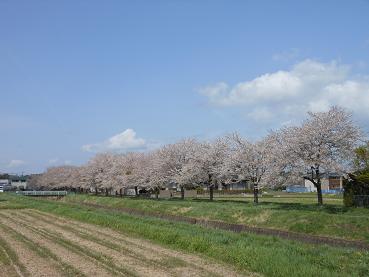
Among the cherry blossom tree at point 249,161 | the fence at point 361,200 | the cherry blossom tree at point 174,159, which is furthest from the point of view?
the cherry blossom tree at point 174,159

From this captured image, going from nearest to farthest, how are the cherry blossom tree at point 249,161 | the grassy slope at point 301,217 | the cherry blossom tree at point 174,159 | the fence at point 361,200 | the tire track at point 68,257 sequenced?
1. the tire track at point 68,257
2. the grassy slope at point 301,217
3. the fence at point 361,200
4. the cherry blossom tree at point 249,161
5. the cherry blossom tree at point 174,159

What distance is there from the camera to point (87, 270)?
50.8ft

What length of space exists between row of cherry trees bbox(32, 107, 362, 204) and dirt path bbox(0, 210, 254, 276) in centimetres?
1992

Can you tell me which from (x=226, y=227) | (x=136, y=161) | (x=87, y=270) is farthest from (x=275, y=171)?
(x=136, y=161)

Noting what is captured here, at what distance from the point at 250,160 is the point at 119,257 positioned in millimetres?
40368

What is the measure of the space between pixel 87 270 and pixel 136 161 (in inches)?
3221

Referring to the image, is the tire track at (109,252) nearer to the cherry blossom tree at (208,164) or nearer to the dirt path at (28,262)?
the dirt path at (28,262)

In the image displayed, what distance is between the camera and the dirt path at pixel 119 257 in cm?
1546

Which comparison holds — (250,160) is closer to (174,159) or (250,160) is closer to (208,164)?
(208,164)

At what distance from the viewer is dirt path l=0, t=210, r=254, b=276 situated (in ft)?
50.7

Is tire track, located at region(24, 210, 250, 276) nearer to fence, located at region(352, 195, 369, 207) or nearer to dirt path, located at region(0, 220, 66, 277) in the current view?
dirt path, located at region(0, 220, 66, 277)

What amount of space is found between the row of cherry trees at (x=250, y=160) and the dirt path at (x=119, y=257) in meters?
19.9

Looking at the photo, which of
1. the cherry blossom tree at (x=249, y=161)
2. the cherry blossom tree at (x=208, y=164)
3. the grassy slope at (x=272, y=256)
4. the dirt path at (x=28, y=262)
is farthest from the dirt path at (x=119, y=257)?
the cherry blossom tree at (x=208, y=164)

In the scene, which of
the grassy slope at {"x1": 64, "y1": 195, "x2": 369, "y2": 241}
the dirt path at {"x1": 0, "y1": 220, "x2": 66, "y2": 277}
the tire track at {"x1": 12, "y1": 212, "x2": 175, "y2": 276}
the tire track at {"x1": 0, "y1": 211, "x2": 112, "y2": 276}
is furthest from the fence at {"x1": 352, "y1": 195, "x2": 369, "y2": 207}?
the dirt path at {"x1": 0, "y1": 220, "x2": 66, "y2": 277}
